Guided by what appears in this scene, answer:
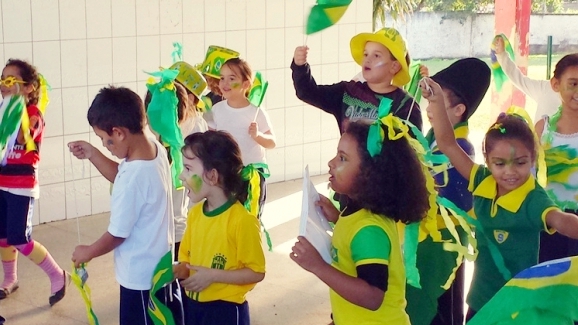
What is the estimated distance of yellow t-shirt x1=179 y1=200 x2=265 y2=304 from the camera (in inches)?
124

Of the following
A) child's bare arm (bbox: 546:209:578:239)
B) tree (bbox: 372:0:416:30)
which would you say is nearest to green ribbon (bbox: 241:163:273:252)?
child's bare arm (bbox: 546:209:578:239)

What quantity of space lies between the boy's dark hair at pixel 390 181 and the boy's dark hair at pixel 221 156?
69 centimetres

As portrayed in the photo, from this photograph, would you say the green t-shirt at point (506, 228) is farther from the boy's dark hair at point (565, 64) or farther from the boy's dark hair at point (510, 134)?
the boy's dark hair at point (565, 64)

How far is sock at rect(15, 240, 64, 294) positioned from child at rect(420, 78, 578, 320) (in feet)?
8.12

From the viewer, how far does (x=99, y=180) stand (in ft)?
21.9

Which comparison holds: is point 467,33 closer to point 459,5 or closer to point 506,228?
point 459,5

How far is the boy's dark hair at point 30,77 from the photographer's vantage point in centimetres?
464

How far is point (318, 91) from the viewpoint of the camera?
3.97 m

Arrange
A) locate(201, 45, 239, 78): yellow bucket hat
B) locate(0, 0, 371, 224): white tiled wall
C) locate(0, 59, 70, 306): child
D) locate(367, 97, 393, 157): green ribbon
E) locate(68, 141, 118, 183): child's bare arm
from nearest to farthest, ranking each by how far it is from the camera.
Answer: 1. locate(367, 97, 393, 157): green ribbon
2. locate(68, 141, 118, 183): child's bare arm
3. locate(0, 59, 70, 306): child
4. locate(201, 45, 239, 78): yellow bucket hat
5. locate(0, 0, 371, 224): white tiled wall

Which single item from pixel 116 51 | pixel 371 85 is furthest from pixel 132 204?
pixel 116 51

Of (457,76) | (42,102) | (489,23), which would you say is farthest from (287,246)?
(489,23)

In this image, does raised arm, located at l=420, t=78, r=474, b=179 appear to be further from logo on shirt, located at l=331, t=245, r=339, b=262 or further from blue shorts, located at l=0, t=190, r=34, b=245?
blue shorts, located at l=0, t=190, r=34, b=245

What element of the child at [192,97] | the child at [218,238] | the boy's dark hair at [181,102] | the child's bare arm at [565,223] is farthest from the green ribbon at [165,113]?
the child's bare arm at [565,223]

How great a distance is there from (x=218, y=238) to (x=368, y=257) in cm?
80
